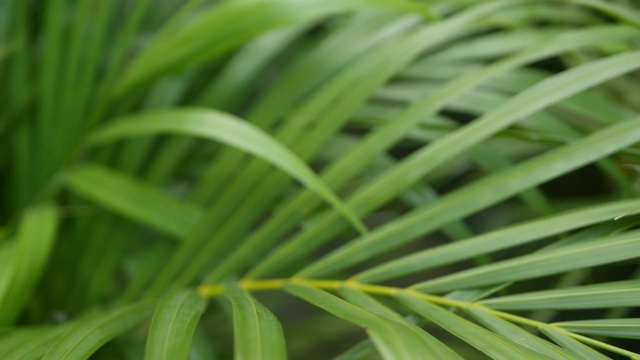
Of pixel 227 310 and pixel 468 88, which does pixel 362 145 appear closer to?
pixel 468 88

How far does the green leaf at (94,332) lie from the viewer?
15.1 inches

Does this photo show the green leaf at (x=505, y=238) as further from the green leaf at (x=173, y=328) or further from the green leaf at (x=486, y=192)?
the green leaf at (x=173, y=328)

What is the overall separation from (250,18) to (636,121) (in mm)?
302

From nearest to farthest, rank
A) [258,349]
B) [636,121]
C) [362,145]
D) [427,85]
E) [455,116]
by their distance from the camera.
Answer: [258,349]
[636,121]
[362,145]
[427,85]
[455,116]

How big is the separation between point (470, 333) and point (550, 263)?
0.26 ft

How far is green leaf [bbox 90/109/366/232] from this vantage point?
509 millimetres

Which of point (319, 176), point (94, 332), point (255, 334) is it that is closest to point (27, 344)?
point (94, 332)

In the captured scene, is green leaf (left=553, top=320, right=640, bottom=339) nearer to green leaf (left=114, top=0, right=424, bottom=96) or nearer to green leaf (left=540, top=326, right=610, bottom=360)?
green leaf (left=540, top=326, right=610, bottom=360)

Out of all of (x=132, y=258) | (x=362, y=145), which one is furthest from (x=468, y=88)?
(x=132, y=258)

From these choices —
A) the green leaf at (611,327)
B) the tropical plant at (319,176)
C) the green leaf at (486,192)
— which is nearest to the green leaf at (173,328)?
the tropical plant at (319,176)

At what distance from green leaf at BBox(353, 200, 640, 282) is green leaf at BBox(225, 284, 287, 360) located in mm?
119

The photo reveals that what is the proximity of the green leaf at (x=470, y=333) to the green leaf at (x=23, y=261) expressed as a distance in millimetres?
291

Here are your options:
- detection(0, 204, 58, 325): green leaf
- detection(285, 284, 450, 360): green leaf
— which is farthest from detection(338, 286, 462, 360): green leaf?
detection(0, 204, 58, 325): green leaf

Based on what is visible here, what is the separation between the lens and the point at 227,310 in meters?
0.65
